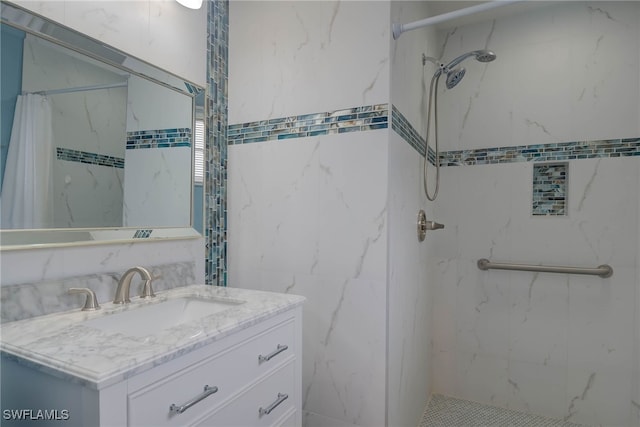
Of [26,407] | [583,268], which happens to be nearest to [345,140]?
[26,407]

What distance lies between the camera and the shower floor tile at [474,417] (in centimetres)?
223

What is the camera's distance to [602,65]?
2.17 meters

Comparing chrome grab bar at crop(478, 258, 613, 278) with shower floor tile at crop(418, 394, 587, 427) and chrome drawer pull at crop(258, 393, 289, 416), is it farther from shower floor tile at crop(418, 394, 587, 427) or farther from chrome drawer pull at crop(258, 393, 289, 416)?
chrome drawer pull at crop(258, 393, 289, 416)

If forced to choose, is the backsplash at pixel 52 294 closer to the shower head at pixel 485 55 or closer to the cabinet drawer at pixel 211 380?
the cabinet drawer at pixel 211 380

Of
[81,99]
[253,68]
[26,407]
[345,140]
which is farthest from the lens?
[253,68]

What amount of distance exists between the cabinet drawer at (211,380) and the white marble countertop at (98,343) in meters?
0.07

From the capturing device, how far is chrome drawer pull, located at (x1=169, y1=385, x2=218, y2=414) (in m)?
0.90

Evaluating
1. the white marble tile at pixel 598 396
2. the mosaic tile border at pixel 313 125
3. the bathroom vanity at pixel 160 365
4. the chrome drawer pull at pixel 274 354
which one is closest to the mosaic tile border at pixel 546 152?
the mosaic tile border at pixel 313 125

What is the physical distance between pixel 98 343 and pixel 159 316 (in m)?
0.43

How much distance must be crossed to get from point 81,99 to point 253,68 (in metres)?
0.88

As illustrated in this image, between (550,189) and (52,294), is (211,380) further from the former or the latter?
(550,189)

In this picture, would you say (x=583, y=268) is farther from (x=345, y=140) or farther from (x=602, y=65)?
(x=345, y=140)

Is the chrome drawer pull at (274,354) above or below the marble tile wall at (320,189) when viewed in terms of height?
below

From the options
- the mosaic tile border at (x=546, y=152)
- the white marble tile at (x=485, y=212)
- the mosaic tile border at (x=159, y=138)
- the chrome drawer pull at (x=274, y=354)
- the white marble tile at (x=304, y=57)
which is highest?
the white marble tile at (x=304, y=57)
